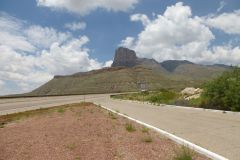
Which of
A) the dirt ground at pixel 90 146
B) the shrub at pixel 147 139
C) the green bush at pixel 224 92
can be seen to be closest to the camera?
the dirt ground at pixel 90 146

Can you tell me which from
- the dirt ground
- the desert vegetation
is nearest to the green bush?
the desert vegetation

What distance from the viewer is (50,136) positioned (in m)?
12.8

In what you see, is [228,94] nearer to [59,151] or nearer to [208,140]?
[208,140]

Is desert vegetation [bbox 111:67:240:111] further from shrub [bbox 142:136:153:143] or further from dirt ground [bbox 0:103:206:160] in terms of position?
shrub [bbox 142:136:153:143]

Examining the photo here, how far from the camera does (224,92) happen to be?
76.7 feet

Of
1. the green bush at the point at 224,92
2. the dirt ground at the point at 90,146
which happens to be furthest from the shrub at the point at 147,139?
the green bush at the point at 224,92

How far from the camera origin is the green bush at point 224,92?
21.8 m

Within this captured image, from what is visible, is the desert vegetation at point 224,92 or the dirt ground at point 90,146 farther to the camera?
the desert vegetation at point 224,92

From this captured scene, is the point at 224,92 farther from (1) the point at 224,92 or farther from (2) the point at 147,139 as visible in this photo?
(2) the point at 147,139

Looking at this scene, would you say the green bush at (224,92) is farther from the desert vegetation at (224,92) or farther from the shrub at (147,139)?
the shrub at (147,139)

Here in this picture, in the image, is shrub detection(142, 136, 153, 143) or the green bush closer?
shrub detection(142, 136, 153, 143)

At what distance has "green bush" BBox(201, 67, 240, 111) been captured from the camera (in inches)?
858

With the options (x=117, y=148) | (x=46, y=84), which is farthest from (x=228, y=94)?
(x=46, y=84)

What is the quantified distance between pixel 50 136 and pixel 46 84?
189 m
